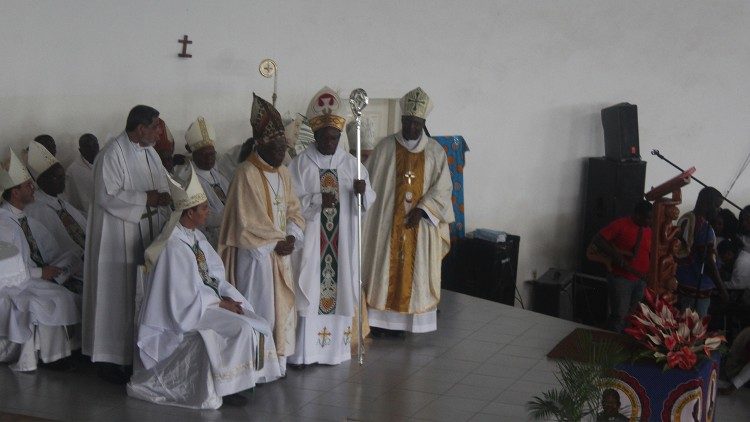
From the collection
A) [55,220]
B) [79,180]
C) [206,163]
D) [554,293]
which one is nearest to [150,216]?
[55,220]

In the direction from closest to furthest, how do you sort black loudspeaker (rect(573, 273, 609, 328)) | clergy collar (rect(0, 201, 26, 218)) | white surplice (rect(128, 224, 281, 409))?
white surplice (rect(128, 224, 281, 409)), clergy collar (rect(0, 201, 26, 218)), black loudspeaker (rect(573, 273, 609, 328))

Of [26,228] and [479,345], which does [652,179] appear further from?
[26,228]

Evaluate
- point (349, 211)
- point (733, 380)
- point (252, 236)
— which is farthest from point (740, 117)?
point (252, 236)

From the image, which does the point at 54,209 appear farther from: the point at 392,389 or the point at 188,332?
the point at 392,389

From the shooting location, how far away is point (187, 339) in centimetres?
712

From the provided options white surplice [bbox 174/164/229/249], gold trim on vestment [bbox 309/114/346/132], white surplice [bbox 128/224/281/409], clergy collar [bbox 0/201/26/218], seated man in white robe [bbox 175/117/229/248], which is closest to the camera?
white surplice [bbox 128/224/281/409]

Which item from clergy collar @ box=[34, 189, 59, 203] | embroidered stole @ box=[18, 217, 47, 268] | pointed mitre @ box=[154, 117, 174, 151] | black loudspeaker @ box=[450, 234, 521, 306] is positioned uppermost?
pointed mitre @ box=[154, 117, 174, 151]

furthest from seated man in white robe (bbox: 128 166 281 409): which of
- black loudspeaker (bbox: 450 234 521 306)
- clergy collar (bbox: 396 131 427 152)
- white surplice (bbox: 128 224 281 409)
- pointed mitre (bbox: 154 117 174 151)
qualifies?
black loudspeaker (bbox: 450 234 521 306)

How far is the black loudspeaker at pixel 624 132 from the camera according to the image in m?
12.6

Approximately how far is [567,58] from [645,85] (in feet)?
3.57

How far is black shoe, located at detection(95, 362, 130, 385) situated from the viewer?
7.61m

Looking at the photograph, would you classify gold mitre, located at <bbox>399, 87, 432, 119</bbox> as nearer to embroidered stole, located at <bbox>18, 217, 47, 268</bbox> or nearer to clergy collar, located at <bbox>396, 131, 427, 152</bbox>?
clergy collar, located at <bbox>396, 131, 427, 152</bbox>

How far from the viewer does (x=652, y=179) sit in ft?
43.8

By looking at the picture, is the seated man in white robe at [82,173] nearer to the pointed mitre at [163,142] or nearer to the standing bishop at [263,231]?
the pointed mitre at [163,142]
